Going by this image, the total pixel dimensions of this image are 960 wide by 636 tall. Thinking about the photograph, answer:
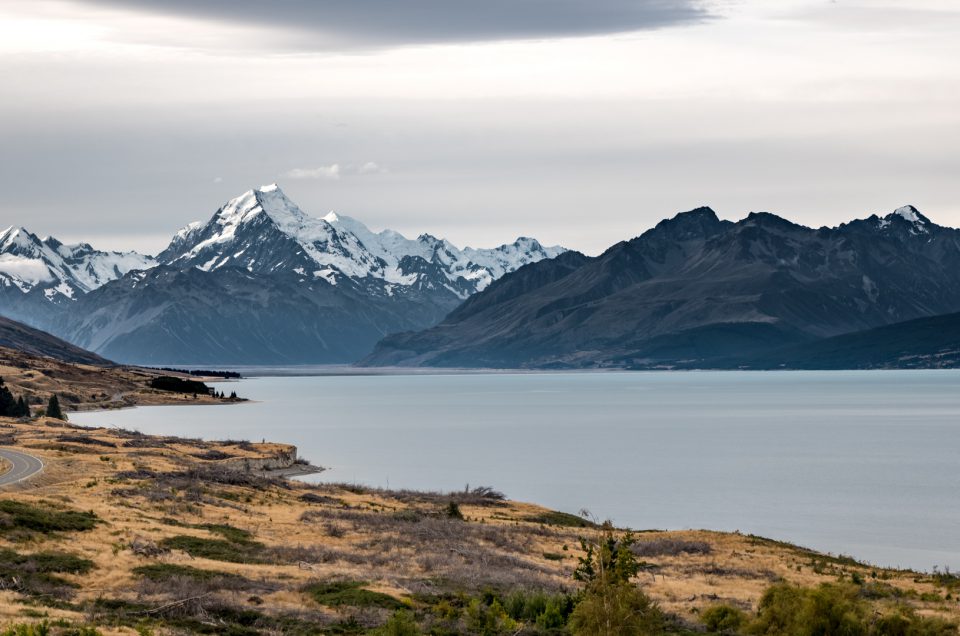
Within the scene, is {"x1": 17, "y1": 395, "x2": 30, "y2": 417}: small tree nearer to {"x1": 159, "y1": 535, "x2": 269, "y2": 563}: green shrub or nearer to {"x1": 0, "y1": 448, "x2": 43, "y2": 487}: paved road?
{"x1": 0, "y1": 448, "x2": 43, "y2": 487}: paved road

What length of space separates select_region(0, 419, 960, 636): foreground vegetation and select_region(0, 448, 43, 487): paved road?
3.96 ft

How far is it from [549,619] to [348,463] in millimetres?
103054

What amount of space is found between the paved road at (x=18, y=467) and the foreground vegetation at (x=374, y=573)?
1.21 metres

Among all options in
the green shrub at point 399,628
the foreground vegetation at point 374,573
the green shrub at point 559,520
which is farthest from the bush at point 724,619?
the green shrub at point 559,520

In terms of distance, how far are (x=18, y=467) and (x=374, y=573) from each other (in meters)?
36.5

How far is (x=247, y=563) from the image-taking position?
175ft

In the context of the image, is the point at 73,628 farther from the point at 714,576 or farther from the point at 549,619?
the point at 714,576

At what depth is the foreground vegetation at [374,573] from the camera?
4150cm

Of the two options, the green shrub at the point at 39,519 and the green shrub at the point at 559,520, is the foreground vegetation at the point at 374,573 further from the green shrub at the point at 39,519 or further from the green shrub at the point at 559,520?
the green shrub at the point at 559,520

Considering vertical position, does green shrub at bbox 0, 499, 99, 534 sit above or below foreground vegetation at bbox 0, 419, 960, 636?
above

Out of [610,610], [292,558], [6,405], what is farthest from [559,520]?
[6,405]

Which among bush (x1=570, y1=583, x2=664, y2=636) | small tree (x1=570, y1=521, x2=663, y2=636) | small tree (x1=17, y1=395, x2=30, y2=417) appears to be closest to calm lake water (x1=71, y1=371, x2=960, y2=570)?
small tree (x1=17, y1=395, x2=30, y2=417)

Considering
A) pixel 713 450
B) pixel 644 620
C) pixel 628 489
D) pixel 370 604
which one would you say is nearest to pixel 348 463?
pixel 628 489

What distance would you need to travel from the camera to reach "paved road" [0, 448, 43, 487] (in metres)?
72.1
